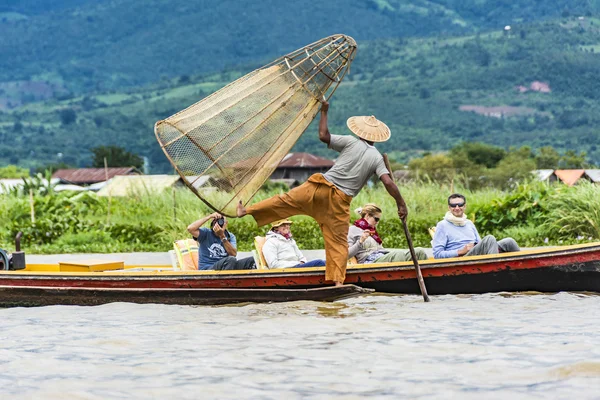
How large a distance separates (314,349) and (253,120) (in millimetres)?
2832

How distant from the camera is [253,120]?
10.4 meters

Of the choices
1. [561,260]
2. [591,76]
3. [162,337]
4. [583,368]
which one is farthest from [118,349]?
[591,76]

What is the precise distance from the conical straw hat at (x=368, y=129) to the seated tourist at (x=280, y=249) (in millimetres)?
1376

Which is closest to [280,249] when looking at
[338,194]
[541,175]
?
[338,194]

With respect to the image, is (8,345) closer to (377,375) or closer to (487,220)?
(377,375)

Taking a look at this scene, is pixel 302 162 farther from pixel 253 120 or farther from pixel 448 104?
pixel 253 120

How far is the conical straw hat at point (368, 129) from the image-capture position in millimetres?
10289

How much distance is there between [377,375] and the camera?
7527 mm

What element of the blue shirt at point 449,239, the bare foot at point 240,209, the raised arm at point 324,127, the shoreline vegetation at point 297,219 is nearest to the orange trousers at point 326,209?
the bare foot at point 240,209

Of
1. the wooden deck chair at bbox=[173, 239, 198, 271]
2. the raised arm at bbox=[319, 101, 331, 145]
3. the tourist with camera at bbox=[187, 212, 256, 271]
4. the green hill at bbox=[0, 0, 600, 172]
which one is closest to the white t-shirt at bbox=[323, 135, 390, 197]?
the raised arm at bbox=[319, 101, 331, 145]

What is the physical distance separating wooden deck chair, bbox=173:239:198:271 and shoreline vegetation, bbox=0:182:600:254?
6.04 m

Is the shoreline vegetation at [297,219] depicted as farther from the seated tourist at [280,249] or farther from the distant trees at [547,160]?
the distant trees at [547,160]

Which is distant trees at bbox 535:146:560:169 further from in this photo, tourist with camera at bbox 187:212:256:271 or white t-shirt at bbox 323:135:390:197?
white t-shirt at bbox 323:135:390:197

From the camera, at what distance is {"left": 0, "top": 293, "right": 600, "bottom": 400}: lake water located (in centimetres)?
719
